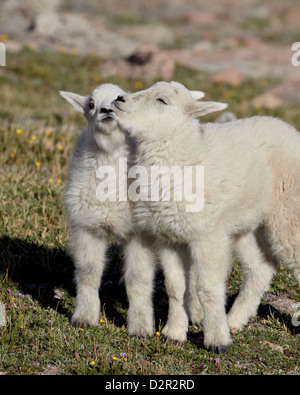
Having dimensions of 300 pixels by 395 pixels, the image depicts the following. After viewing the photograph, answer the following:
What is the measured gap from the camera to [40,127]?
10906 millimetres

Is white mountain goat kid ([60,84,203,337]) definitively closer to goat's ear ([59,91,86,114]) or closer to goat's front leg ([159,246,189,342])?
goat's front leg ([159,246,189,342])

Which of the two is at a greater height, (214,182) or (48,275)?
(214,182)

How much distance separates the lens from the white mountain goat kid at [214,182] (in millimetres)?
5141

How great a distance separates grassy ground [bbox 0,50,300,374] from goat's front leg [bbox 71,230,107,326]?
5.6 inches

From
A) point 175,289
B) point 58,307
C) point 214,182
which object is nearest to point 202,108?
point 214,182

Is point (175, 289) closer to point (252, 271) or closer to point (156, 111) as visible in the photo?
point (252, 271)

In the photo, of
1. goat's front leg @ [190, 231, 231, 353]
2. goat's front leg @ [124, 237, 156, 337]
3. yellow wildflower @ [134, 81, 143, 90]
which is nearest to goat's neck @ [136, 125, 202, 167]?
goat's front leg @ [190, 231, 231, 353]

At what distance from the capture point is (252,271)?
6.30m

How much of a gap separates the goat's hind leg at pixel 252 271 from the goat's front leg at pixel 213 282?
0.81m

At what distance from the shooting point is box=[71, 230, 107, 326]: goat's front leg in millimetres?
5648

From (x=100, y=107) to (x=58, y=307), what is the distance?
7.05ft

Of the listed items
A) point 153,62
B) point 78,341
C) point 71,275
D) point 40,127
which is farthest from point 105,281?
point 153,62
